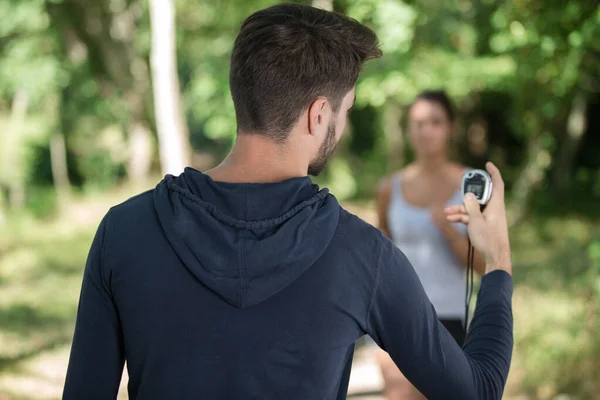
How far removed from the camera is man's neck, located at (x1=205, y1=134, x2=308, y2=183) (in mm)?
1430

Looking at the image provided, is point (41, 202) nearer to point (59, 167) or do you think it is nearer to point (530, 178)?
point (59, 167)

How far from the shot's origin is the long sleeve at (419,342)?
135cm

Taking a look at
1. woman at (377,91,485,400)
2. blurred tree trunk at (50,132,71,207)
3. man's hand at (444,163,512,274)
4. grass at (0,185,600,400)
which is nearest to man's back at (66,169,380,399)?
man's hand at (444,163,512,274)

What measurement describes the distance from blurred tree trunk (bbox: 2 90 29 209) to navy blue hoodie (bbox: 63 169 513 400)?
17636 mm

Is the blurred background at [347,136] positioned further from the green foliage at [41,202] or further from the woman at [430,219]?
the woman at [430,219]

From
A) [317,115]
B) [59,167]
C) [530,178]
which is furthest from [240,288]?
[59,167]

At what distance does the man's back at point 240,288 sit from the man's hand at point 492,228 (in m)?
0.38

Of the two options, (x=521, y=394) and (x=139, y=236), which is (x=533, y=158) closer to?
(x=521, y=394)

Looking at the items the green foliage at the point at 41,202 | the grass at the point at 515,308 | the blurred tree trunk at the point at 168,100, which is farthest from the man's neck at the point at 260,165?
the green foliage at the point at 41,202

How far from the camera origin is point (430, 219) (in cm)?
374

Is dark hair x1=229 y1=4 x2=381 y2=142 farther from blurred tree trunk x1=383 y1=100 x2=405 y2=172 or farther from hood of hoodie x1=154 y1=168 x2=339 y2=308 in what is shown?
blurred tree trunk x1=383 y1=100 x2=405 y2=172

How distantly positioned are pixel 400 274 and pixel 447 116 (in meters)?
2.85

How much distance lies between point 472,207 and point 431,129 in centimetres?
238

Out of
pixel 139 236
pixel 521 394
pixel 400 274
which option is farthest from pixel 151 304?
pixel 521 394
